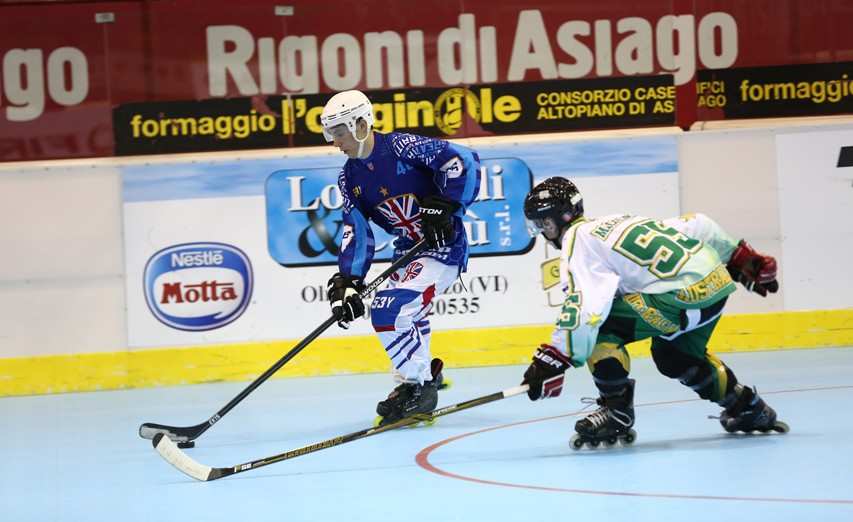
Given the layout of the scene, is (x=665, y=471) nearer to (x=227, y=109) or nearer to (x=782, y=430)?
(x=782, y=430)

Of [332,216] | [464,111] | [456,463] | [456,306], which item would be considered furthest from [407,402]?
[464,111]

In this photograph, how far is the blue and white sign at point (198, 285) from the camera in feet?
26.3

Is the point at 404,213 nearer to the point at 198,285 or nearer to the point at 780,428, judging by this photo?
the point at 780,428

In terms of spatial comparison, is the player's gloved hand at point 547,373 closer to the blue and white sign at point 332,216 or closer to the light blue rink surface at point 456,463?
the light blue rink surface at point 456,463

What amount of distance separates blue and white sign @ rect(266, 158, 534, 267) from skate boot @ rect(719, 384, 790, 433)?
3215mm

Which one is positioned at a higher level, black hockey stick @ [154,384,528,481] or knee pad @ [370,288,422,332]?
knee pad @ [370,288,422,332]

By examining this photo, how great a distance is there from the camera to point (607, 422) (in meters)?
4.93

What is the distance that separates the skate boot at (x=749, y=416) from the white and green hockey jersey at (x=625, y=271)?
43cm

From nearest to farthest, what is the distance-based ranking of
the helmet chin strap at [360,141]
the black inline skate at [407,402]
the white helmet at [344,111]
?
the white helmet at [344,111]
the helmet chin strap at [360,141]
the black inline skate at [407,402]

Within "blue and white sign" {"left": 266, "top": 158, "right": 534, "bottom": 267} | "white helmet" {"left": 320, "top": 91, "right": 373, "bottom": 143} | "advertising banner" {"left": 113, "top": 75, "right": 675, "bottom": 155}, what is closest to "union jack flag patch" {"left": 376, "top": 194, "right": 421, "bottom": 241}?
"white helmet" {"left": 320, "top": 91, "right": 373, "bottom": 143}

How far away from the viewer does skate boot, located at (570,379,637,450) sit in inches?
194

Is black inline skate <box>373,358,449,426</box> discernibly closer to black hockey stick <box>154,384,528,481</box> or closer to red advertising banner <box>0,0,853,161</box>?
black hockey stick <box>154,384,528,481</box>

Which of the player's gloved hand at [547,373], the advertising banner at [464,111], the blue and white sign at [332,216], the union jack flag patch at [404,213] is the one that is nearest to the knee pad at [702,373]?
the player's gloved hand at [547,373]

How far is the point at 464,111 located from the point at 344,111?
2.80 m
